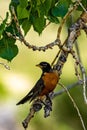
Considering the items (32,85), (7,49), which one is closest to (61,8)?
(7,49)

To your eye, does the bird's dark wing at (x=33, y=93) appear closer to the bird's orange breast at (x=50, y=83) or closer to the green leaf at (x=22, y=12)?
the bird's orange breast at (x=50, y=83)

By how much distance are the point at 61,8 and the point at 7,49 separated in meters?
0.24

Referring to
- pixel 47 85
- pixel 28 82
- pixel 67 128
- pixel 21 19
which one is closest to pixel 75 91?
pixel 67 128

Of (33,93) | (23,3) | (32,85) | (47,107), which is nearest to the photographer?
(23,3)

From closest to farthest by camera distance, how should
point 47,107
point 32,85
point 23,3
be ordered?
point 23,3 < point 47,107 < point 32,85

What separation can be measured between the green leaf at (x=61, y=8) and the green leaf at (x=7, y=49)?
0.19 m

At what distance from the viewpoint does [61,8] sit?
6.70ft

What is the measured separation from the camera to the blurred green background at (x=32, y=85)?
4.23 meters

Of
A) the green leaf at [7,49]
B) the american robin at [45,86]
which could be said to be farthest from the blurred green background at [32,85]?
the green leaf at [7,49]

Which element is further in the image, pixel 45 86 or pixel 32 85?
pixel 32 85

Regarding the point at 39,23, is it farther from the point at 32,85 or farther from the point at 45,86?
the point at 32,85

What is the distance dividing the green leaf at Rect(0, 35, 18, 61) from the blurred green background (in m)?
1.61

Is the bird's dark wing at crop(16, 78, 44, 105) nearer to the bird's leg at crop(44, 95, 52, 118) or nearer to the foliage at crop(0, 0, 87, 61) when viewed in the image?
the bird's leg at crop(44, 95, 52, 118)

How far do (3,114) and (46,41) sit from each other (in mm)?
1365
